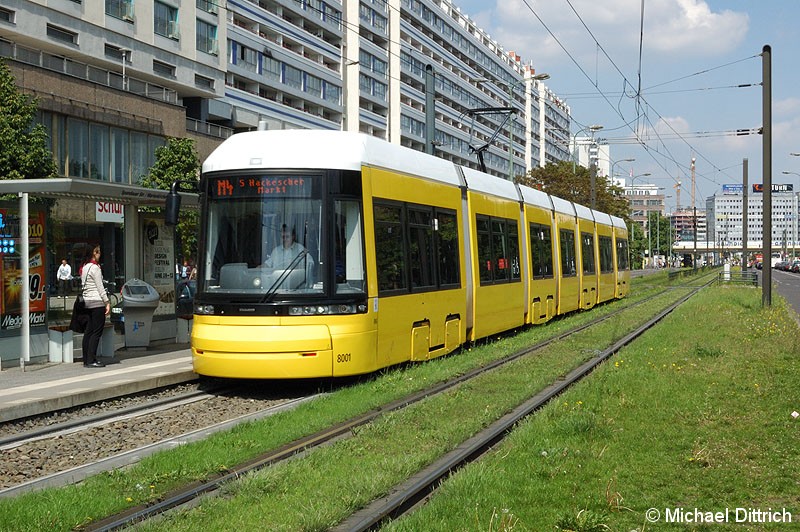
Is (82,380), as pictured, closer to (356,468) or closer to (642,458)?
(356,468)

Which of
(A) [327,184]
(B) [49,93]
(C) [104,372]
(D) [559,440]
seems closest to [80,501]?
(D) [559,440]

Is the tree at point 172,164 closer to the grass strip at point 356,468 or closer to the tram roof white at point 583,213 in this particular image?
the tram roof white at point 583,213

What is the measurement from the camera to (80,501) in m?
6.03

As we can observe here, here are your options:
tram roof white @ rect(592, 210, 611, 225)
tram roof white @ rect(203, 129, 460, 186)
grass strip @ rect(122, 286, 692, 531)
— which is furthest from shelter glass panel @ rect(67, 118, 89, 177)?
grass strip @ rect(122, 286, 692, 531)

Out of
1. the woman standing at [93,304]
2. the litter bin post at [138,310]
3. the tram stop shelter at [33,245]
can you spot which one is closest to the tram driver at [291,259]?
the tram stop shelter at [33,245]

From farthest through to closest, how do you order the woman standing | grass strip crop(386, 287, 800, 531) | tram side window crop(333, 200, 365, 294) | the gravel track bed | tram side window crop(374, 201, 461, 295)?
the woman standing
tram side window crop(374, 201, 461, 295)
tram side window crop(333, 200, 365, 294)
the gravel track bed
grass strip crop(386, 287, 800, 531)

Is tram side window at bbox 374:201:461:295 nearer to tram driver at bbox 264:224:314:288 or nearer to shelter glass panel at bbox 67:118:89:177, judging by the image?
tram driver at bbox 264:224:314:288

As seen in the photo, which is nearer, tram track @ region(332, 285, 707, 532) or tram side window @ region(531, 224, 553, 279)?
tram track @ region(332, 285, 707, 532)

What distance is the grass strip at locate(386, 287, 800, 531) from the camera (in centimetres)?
558

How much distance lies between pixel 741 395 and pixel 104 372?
828 cm

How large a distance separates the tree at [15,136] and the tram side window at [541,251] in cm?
1719

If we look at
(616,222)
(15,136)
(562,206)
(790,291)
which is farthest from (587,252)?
(790,291)

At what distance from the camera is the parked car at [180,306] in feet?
53.9

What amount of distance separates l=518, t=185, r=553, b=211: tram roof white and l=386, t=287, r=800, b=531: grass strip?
27.1ft
